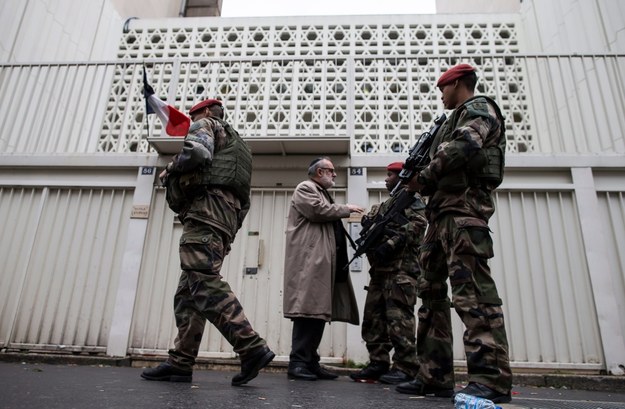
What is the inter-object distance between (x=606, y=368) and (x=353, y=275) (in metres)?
2.67

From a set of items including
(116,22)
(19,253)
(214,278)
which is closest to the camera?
(214,278)

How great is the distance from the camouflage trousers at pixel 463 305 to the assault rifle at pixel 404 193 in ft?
1.80

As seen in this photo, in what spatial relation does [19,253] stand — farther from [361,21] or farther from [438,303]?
[361,21]

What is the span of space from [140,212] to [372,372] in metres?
3.27

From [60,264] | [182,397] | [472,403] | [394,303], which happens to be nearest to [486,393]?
[472,403]

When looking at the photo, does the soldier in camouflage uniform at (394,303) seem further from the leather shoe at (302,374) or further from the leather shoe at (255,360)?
the leather shoe at (255,360)

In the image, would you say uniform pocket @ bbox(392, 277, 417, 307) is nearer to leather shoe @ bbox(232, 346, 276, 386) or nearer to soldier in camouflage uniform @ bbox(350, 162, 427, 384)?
soldier in camouflage uniform @ bbox(350, 162, 427, 384)

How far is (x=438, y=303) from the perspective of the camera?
2555 mm

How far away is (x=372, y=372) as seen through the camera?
3.62 metres

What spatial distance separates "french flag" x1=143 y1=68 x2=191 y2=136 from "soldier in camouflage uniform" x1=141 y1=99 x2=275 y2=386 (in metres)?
2.38

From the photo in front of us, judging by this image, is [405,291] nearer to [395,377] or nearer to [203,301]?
[395,377]

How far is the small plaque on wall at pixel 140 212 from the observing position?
5098 mm

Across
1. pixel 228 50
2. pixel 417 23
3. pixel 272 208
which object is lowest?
pixel 272 208

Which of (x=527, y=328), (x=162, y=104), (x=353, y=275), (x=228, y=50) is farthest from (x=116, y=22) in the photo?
(x=527, y=328)
